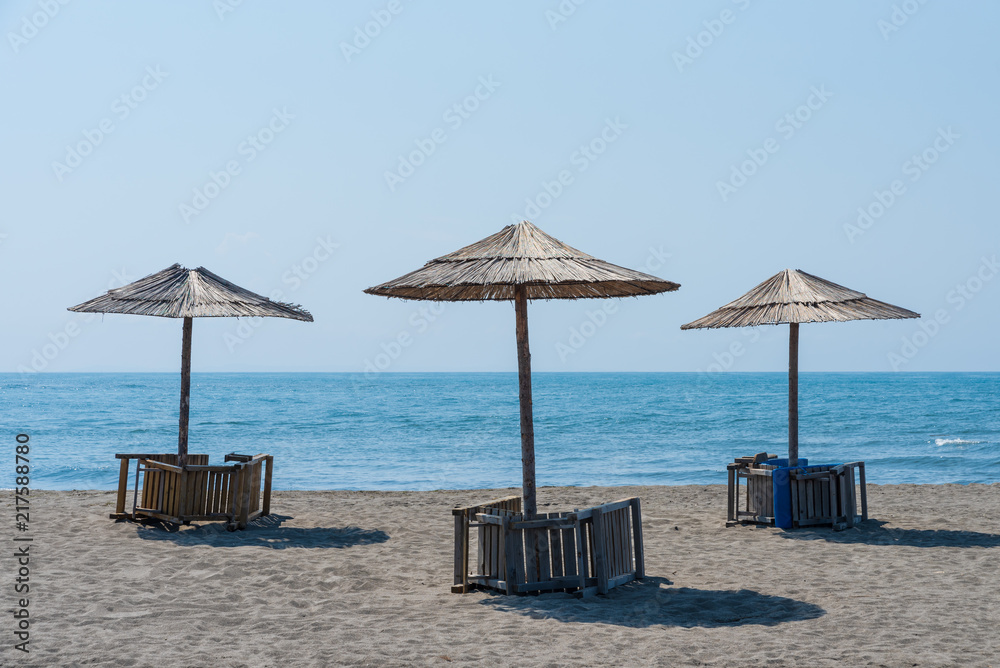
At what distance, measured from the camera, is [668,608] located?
6383 mm

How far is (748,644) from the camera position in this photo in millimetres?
5328

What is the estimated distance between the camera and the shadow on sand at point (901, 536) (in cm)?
916

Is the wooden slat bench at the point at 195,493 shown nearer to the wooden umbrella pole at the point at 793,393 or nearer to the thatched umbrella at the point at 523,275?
the thatched umbrella at the point at 523,275

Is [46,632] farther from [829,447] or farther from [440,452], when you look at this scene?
[829,447]

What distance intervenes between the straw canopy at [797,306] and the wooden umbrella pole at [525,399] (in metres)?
4.18

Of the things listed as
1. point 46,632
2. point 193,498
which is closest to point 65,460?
point 193,498

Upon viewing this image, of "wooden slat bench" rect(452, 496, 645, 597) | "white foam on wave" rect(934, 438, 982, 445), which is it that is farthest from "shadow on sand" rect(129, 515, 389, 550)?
"white foam on wave" rect(934, 438, 982, 445)

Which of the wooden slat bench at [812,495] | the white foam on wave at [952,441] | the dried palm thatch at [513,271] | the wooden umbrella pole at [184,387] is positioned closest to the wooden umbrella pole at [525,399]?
the dried palm thatch at [513,271]

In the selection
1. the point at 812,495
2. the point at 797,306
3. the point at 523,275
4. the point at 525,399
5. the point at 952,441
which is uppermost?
the point at 797,306

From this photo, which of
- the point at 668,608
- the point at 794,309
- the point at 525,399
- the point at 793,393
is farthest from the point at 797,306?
the point at 668,608

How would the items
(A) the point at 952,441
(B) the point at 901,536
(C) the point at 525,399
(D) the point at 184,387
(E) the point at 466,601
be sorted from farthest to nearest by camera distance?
(A) the point at 952,441, (D) the point at 184,387, (B) the point at 901,536, (C) the point at 525,399, (E) the point at 466,601

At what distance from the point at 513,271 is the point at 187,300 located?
5444 mm

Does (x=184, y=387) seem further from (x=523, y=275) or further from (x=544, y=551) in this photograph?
(x=523, y=275)

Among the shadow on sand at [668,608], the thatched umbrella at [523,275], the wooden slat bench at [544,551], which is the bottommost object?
the shadow on sand at [668,608]
